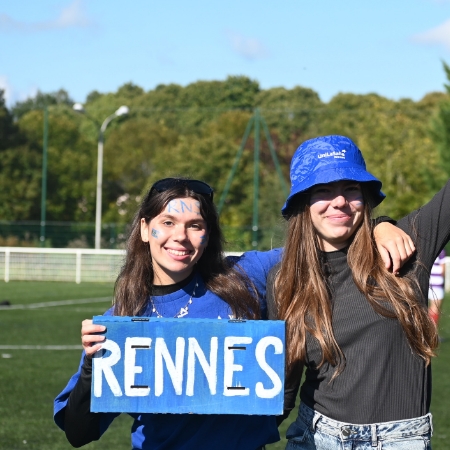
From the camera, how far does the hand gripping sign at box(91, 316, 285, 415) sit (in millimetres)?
3178

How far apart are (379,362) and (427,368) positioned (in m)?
0.20

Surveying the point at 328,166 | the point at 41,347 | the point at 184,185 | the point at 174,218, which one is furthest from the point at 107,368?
the point at 41,347

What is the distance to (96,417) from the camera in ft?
11.0

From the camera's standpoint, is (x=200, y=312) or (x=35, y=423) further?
(x=35, y=423)

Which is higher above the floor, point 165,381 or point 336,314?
point 336,314

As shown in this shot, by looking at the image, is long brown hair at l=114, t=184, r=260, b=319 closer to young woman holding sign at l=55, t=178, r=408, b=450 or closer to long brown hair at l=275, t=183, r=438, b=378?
young woman holding sign at l=55, t=178, r=408, b=450

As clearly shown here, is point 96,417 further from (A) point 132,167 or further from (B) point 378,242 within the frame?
(A) point 132,167

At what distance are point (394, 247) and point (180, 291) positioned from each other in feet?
2.69

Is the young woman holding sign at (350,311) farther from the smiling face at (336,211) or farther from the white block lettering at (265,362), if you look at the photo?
the white block lettering at (265,362)

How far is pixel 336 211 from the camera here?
3.37m

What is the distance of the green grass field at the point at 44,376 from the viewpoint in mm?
7449

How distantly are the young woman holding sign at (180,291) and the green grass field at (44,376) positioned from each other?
101 cm

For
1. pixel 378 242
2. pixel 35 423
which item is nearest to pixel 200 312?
pixel 378 242

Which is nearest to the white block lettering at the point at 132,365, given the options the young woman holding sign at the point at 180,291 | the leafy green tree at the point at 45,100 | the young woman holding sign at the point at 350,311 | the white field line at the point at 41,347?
the young woman holding sign at the point at 180,291
